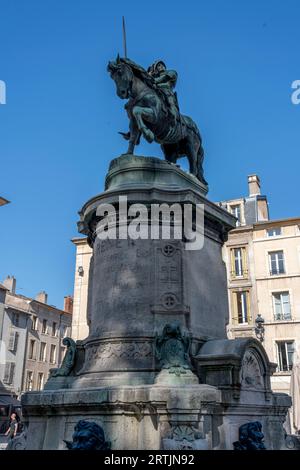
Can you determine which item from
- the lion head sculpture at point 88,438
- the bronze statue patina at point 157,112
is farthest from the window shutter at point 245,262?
the lion head sculpture at point 88,438

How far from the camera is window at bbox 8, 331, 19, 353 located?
143ft

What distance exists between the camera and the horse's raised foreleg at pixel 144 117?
9.31 meters

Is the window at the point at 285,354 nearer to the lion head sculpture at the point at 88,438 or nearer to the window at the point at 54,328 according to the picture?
the lion head sculpture at the point at 88,438

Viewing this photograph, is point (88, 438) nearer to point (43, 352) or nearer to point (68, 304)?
point (43, 352)

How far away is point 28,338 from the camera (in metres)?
46.3

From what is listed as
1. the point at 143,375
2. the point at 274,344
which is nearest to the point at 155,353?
the point at 143,375

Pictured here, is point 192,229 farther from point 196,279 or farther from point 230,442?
point 230,442

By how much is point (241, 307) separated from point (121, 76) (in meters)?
27.0

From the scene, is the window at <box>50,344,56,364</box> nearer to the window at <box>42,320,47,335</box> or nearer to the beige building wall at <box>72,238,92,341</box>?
the window at <box>42,320,47,335</box>

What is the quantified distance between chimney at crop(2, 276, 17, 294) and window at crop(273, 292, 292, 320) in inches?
1021

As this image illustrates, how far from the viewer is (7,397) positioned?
40.8 m

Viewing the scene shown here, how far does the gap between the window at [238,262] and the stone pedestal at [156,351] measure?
25707mm

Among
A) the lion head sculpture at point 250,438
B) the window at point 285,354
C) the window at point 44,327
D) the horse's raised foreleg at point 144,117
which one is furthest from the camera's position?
the window at point 44,327

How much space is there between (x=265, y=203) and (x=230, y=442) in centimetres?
3365
